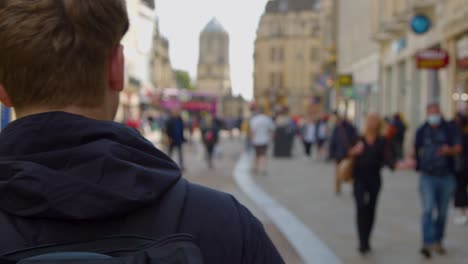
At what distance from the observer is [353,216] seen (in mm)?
13344

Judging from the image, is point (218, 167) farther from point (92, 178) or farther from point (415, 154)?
point (92, 178)

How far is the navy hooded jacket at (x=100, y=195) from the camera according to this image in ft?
5.09

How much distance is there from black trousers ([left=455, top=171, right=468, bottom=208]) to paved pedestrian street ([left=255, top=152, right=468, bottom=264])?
35cm

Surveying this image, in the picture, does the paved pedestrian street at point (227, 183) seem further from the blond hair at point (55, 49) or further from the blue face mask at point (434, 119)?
the blond hair at point (55, 49)

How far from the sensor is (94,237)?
156cm

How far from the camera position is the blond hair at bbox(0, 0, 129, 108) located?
Result: 162 cm

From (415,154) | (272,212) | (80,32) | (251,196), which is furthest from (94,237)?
(251,196)

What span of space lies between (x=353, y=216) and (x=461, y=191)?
1.81 m

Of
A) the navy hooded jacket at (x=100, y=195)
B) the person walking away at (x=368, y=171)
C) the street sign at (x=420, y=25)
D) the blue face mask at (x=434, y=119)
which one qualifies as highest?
the street sign at (x=420, y=25)

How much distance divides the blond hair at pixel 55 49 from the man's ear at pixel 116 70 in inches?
1.5

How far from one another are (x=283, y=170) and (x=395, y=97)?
9.38m

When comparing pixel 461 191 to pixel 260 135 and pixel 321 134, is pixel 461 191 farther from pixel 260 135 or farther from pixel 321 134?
pixel 321 134

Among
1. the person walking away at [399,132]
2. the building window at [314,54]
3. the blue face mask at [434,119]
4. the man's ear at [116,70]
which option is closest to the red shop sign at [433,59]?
the person walking away at [399,132]

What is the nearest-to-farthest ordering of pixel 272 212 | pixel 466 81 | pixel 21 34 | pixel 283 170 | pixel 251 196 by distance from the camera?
pixel 21 34
pixel 272 212
pixel 251 196
pixel 466 81
pixel 283 170
